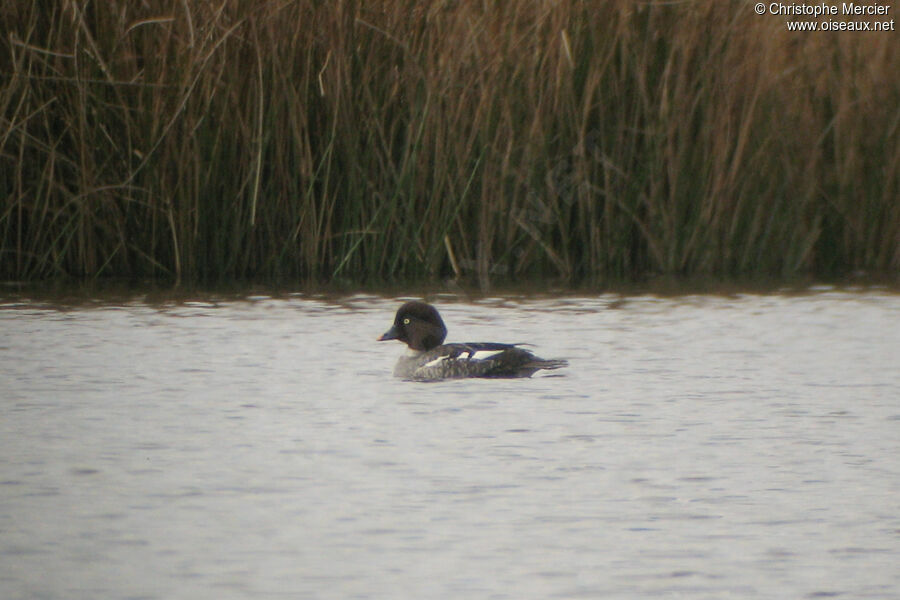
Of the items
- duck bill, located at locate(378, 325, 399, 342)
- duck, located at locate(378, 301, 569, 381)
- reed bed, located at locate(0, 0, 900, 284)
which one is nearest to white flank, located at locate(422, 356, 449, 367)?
duck, located at locate(378, 301, 569, 381)

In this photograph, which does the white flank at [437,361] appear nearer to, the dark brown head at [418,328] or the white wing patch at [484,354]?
the white wing patch at [484,354]

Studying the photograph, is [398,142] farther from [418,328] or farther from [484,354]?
[484,354]

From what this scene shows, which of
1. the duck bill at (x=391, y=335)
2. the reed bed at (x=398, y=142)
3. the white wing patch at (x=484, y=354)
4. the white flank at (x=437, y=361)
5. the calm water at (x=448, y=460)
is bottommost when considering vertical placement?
the calm water at (x=448, y=460)

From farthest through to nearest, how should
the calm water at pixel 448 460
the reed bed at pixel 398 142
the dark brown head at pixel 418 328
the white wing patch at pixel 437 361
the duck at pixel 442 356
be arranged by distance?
the reed bed at pixel 398 142 → the dark brown head at pixel 418 328 → the white wing patch at pixel 437 361 → the duck at pixel 442 356 → the calm water at pixel 448 460

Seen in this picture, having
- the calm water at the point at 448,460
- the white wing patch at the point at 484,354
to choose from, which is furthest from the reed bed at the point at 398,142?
the white wing patch at the point at 484,354

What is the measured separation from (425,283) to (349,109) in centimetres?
102

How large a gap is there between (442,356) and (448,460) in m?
1.61

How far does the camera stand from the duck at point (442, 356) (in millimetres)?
5883

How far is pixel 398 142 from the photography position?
884 cm

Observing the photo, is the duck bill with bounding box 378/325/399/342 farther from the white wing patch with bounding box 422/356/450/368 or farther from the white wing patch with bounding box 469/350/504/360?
the white wing patch with bounding box 469/350/504/360

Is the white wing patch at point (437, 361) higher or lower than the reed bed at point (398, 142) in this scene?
lower

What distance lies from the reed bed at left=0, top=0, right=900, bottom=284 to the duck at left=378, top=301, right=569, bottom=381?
221 cm

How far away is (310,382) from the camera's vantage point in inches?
230

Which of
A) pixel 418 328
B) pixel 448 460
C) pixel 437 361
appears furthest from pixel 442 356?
pixel 448 460
